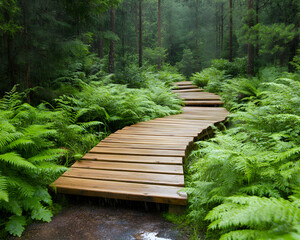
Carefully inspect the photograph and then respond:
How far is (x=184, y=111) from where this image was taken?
8172 millimetres

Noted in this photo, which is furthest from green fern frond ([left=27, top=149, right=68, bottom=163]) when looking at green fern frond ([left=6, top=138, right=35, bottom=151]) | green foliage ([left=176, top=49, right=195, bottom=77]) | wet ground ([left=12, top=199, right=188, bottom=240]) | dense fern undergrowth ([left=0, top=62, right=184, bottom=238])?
green foliage ([left=176, top=49, right=195, bottom=77])

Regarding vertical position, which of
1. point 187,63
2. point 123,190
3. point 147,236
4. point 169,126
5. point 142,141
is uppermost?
point 187,63

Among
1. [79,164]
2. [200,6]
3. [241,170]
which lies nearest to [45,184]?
[79,164]

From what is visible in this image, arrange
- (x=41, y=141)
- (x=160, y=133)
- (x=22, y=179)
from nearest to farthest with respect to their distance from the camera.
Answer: (x=22, y=179), (x=41, y=141), (x=160, y=133)

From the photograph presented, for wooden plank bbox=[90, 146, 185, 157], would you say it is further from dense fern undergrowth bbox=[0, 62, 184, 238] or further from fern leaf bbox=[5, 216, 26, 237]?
fern leaf bbox=[5, 216, 26, 237]

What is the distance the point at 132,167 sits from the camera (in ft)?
11.5

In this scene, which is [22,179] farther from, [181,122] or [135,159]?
[181,122]

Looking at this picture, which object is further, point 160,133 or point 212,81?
point 212,81

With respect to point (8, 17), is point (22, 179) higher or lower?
lower

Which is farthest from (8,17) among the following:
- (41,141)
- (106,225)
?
(106,225)

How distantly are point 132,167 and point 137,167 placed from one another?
78 millimetres

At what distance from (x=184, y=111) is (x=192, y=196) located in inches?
216

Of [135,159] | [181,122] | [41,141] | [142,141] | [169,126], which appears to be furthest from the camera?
[181,122]

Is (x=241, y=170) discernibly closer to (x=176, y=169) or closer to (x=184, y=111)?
(x=176, y=169)
